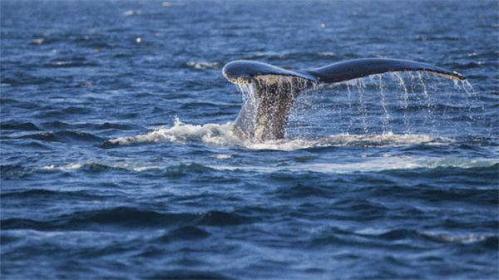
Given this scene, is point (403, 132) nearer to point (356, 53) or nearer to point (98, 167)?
point (98, 167)

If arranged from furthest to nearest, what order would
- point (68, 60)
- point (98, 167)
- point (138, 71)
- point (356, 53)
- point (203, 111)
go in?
point (356, 53) < point (68, 60) < point (138, 71) < point (203, 111) < point (98, 167)

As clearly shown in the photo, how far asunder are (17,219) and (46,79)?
18871 mm

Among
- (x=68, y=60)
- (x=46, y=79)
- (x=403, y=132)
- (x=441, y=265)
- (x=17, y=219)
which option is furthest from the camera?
(x=68, y=60)

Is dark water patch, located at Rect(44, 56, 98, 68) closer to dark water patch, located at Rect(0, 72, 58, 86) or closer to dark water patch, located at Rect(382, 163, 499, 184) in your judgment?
dark water patch, located at Rect(0, 72, 58, 86)

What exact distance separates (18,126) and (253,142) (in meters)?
5.66

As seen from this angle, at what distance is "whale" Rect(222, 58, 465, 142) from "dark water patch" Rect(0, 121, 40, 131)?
482 cm

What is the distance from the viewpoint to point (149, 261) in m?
10.6

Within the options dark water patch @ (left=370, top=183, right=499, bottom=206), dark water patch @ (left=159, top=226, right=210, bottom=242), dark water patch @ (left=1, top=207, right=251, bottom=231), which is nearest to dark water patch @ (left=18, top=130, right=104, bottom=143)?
dark water patch @ (left=1, top=207, right=251, bottom=231)

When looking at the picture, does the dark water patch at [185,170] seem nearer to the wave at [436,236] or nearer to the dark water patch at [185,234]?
the dark water patch at [185,234]

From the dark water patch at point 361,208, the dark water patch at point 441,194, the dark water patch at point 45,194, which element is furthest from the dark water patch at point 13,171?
the dark water patch at point 441,194

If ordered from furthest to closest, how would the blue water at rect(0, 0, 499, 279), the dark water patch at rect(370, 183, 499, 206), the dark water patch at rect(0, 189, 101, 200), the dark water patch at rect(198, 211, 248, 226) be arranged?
the dark water patch at rect(0, 189, 101, 200) < the dark water patch at rect(370, 183, 499, 206) < the dark water patch at rect(198, 211, 248, 226) < the blue water at rect(0, 0, 499, 279)

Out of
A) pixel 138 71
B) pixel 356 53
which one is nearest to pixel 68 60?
pixel 138 71

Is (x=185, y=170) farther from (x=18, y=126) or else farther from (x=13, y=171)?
(x=18, y=126)

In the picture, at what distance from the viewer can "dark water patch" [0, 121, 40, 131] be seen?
19.8 metres
